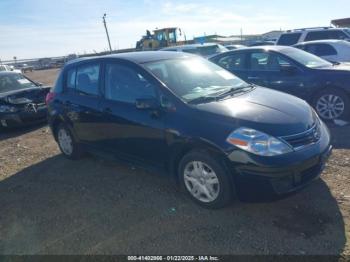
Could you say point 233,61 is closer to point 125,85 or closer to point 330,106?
point 330,106

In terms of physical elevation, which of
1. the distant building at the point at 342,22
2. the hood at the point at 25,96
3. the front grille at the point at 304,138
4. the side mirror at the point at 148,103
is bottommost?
the distant building at the point at 342,22

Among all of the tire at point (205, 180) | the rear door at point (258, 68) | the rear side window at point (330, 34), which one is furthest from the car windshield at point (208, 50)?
the tire at point (205, 180)

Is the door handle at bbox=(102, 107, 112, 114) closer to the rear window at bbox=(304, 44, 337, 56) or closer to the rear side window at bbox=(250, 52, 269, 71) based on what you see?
the rear side window at bbox=(250, 52, 269, 71)

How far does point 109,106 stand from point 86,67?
Answer: 3.24 feet

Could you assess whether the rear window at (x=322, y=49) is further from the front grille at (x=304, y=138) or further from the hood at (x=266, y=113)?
the front grille at (x=304, y=138)

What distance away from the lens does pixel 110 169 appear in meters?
5.20

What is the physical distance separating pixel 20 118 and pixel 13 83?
5.60 ft

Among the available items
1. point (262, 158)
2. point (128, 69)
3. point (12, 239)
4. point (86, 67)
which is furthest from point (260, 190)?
point (86, 67)

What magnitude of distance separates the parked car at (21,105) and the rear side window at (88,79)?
11.2 ft

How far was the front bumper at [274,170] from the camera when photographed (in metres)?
3.11

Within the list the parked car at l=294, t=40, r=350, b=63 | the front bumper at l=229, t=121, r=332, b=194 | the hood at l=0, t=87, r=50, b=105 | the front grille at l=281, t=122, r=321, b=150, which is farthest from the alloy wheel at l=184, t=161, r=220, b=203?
the parked car at l=294, t=40, r=350, b=63

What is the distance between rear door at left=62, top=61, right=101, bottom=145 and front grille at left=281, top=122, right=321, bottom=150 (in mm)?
2681

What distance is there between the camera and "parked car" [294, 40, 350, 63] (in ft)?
32.6

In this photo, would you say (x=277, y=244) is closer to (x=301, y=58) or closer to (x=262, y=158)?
(x=262, y=158)
